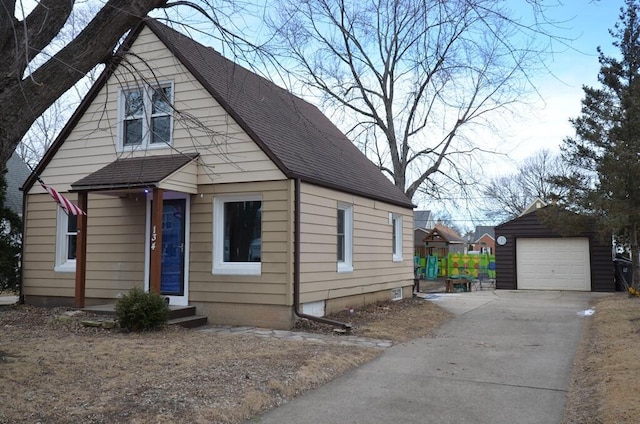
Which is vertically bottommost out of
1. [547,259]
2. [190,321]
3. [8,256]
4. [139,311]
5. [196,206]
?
[190,321]

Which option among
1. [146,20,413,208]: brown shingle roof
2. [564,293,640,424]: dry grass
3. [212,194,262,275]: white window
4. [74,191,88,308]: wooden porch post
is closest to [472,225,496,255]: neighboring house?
[146,20,413,208]: brown shingle roof

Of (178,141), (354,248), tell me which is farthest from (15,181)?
(354,248)

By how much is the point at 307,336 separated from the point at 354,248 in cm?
383

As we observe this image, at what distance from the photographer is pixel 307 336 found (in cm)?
914

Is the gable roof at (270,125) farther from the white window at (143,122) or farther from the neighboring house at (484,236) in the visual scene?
the neighboring house at (484,236)

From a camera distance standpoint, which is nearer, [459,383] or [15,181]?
[459,383]

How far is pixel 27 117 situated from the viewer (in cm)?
495

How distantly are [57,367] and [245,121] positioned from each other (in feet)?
18.4

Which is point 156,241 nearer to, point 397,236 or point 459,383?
point 459,383

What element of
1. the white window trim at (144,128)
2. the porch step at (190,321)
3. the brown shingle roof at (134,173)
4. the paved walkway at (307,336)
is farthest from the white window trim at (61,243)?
the paved walkway at (307,336)

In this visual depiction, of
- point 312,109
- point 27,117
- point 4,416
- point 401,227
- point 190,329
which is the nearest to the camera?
point 4,416

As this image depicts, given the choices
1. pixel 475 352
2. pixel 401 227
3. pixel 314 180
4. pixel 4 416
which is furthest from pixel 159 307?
pixel 401 227

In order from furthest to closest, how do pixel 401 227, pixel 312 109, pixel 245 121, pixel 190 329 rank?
pixel 312 109 < pixel 401 227 < pixel 245 121 < pixel 190 329

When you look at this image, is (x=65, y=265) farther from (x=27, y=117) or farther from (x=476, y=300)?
(x=476, y=300)
